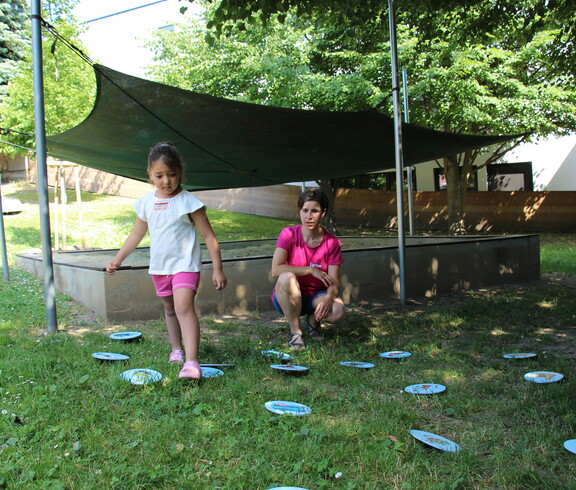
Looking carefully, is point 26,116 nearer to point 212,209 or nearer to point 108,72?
point 212,209

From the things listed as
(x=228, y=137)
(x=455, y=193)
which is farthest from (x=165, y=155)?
(x=455, y=193)

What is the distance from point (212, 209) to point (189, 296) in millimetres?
17456

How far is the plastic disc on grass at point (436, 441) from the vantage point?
1792 mm

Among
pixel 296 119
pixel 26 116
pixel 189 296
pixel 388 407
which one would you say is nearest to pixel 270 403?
pixel 388 407

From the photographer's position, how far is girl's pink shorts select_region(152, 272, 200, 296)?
2635 mm

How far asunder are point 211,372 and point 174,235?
695 mm

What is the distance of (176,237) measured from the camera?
8.83ft

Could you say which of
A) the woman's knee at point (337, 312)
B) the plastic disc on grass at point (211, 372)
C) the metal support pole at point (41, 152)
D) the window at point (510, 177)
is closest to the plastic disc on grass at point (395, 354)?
the woman's knee at point (337, 312)

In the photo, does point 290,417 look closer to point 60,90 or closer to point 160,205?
point 160,205

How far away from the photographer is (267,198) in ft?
62.9

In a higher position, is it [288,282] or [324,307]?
[288,282]

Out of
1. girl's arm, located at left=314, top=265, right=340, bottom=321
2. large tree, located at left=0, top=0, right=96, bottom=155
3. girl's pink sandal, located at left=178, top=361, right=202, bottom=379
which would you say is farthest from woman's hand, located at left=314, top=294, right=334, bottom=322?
large tree, located at left=0, top=0, right=96, bottom=155

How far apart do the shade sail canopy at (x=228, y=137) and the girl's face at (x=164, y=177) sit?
5.79 ft

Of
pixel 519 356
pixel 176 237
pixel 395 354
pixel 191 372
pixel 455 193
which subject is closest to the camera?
pixel 191 372
